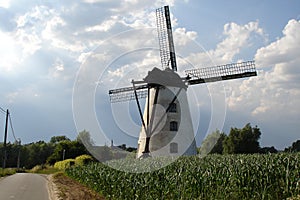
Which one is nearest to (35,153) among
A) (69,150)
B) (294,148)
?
(69,150)

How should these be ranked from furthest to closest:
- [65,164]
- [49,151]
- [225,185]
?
1. [49,151]
2. [65,164]
3. [225,185]

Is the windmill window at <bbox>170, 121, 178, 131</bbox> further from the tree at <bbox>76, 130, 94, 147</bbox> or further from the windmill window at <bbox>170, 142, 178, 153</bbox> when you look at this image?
the tree at <bbox>76, 130, 94, 147</bbox>

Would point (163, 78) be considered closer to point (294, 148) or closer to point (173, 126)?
point (173, 126)

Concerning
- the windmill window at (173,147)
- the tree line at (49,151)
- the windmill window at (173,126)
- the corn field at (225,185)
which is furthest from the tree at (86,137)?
the corn field at (225,185)

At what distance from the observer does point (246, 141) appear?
6738 centimetres

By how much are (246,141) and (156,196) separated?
55.6m

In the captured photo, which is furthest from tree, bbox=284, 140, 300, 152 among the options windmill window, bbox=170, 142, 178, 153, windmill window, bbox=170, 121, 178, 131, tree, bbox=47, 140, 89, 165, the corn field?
tree, bbox=47, 140, 89, 165

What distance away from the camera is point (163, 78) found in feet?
123

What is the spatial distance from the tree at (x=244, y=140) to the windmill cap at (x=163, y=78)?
3191 cm

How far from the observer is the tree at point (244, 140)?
66.5 metres

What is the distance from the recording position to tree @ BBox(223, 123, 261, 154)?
66.5 meters

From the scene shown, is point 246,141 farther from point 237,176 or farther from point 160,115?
point 237,176

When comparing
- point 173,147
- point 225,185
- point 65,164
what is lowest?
point 225,185

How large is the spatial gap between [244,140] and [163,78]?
3432cm
